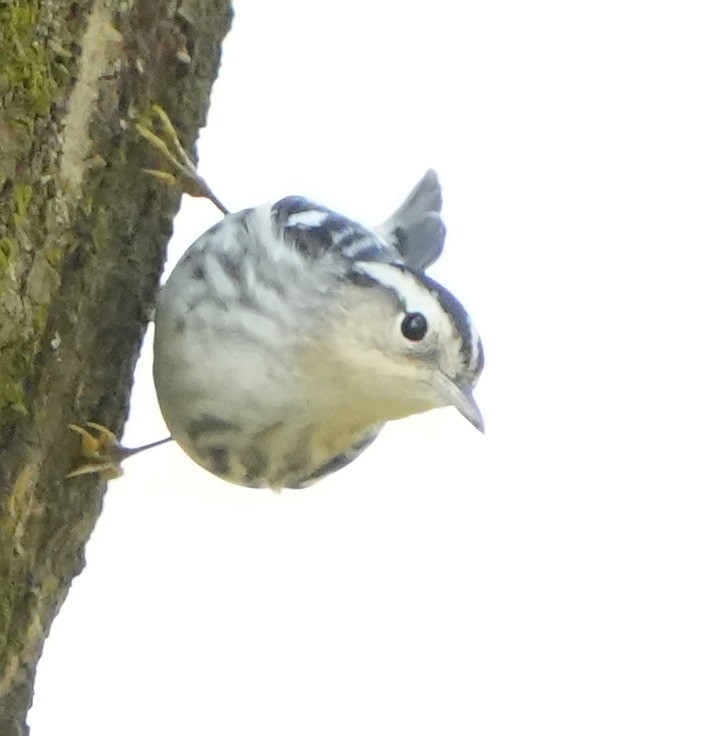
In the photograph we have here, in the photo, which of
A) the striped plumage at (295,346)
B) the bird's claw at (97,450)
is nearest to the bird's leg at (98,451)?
the bird's claw at (97,450)

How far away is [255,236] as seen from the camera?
204 centimetres

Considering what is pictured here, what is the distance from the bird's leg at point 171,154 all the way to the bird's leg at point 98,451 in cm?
45

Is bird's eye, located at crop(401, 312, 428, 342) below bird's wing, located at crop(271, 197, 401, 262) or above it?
below

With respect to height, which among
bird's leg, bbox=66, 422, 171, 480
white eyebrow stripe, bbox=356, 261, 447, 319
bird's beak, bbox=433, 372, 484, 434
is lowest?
bird's leg, bbox=66, 422, 171, 480

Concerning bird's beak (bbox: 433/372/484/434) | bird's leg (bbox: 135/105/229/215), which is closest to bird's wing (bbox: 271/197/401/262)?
bird's leg (bbox: 135/105/229/215)

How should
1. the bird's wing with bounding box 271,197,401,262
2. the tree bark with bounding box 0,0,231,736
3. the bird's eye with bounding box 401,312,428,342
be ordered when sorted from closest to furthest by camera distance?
1. the tree bark with bounding box 0,0,231,736
2. the bird's eye with bounding box 401,312,428,342
3. the bird's wing with bounding box 271,197,401,262

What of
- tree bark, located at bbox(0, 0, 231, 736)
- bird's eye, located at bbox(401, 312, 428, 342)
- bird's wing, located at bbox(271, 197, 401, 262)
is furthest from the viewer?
bird's wing, located at bbox(271, 197, 401, 262)

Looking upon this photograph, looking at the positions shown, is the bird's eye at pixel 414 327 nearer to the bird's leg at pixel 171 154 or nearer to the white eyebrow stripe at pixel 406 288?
the white eyebrow stripe at pixel 406 288

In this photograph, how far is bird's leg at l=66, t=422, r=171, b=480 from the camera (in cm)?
189

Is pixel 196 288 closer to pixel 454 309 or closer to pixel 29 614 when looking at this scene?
pixel 454 309

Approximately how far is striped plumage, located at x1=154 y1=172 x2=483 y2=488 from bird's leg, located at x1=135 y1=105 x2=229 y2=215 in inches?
4.6

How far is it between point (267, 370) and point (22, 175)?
1.70ft

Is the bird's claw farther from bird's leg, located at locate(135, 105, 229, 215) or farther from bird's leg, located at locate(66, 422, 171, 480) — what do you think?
bird's leg, located at locate(135, 105, 229, 215)

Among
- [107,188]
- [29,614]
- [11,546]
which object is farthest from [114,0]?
[29,614]
